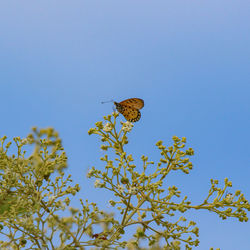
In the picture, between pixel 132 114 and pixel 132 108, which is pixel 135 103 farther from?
pixel 132 114

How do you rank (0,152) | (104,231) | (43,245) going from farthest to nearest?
1. (0,152)
2. (104,231)
3. (43,245)

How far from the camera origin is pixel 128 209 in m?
6.56

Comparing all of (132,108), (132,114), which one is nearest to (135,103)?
(132,108)

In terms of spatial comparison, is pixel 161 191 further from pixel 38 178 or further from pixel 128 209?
pixel 38 178

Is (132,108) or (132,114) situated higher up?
(132,108)

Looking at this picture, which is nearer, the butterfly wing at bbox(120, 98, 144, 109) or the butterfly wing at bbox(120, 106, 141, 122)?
the butterfly wing at bbox(120, 98, 144, 109)

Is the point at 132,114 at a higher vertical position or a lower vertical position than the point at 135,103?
lower

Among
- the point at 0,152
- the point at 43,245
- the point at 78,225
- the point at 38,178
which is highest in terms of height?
the point at 0,152

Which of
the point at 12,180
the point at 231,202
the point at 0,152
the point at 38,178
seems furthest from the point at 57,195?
the point at 231,202

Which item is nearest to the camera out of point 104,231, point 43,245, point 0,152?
point 43,245

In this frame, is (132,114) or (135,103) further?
(132,114)

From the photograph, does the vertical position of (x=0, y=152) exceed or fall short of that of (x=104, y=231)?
it exceeds it

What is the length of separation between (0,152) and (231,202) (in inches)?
180

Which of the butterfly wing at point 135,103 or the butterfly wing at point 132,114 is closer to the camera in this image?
the butterfly wing at point 135,103
